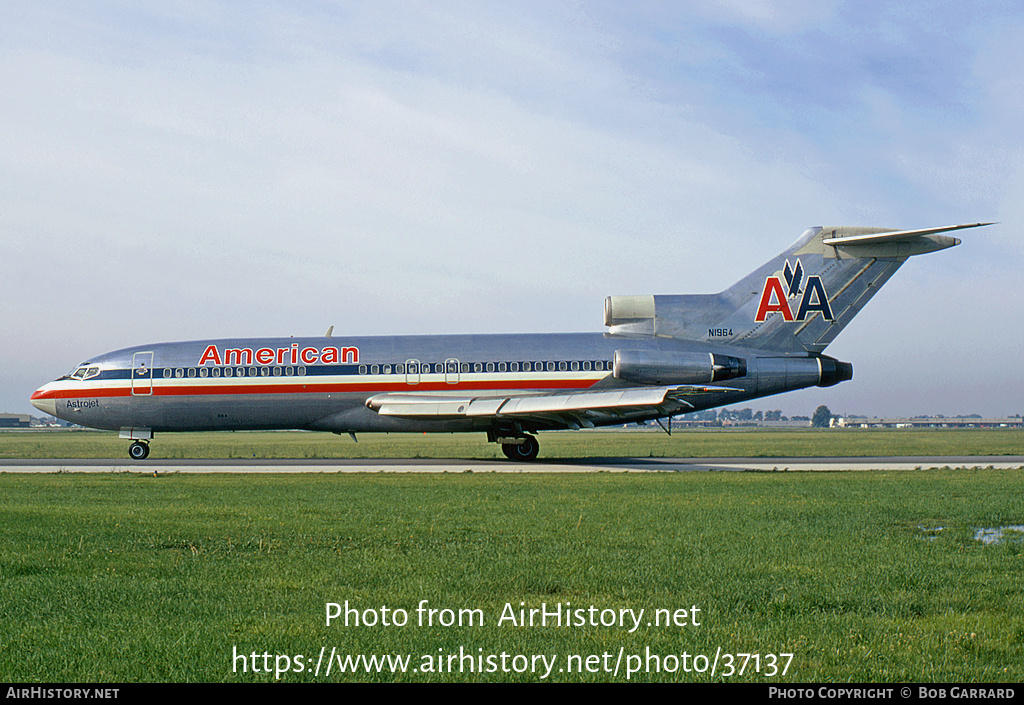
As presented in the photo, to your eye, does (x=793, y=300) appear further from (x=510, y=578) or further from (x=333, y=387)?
(x=510, y=578)

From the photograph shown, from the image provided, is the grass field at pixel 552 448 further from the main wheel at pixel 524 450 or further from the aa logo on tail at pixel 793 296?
the aa logo on tail at pixel 793 296

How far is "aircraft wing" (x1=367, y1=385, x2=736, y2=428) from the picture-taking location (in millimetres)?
26938

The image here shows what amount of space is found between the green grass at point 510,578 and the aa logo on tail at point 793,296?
13.8 meters

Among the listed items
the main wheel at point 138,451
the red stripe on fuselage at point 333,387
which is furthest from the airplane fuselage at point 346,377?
the main wheel at point 138,451

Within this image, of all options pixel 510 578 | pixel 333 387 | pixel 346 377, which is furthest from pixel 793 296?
pixel 510 578

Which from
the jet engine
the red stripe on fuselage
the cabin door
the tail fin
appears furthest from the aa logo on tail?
the cabin door

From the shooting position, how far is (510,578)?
29.2 feet

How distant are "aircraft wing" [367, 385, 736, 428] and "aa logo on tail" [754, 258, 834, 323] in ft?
11.5

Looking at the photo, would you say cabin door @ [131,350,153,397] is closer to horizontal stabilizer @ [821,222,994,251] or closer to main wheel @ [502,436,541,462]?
main wheel @ [502,436,541,462]

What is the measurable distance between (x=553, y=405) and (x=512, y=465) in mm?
2288

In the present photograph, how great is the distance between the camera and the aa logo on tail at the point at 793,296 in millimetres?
30125

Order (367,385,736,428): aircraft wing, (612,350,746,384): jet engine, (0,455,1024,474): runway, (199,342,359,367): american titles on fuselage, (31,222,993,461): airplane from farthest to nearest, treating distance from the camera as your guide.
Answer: (199,342,359,367): american titles on fuselage < (31,222,993,461): airplane < (612,350,746,384): jet engine < (367,385,736,428): aircraft wing < (0,455,1024,474): runway

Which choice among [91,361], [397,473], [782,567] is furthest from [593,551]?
[91,361]
